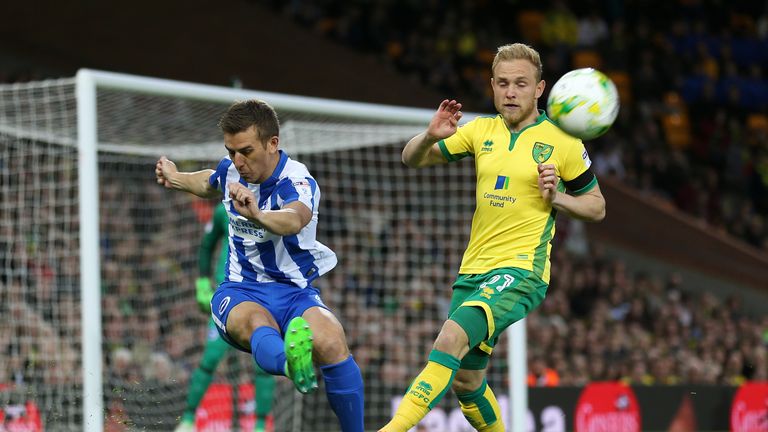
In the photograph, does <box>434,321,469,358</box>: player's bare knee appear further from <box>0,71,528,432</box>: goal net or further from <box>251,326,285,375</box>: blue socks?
<box>0,71,528,432</box>: goal net

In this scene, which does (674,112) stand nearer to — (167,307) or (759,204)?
(759,204)

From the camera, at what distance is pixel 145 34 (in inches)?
717

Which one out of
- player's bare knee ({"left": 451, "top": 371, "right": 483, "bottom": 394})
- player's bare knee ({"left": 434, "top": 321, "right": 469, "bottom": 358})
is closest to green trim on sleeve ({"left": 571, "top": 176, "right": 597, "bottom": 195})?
player's bare knee ({"left": 434, "top": 321, "right": 469, "bottom": 358})

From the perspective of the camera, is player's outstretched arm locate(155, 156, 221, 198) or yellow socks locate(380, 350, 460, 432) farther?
player's outstretched arm locate(155, 156, 221, 198)

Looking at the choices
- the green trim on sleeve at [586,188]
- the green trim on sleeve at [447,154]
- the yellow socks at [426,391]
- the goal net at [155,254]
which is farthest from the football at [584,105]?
the goal net at [155,254]

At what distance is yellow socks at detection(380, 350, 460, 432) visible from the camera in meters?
5.88

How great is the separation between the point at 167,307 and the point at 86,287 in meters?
4.30

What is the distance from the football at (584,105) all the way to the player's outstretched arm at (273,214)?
1.39 m

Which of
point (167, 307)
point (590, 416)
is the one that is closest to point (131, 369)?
point (167, 307)

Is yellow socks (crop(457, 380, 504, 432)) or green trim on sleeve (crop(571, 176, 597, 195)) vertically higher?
green trim on sleeve (crop(571, 176, 597, 195))

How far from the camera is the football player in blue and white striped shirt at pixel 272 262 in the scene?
6055 mm

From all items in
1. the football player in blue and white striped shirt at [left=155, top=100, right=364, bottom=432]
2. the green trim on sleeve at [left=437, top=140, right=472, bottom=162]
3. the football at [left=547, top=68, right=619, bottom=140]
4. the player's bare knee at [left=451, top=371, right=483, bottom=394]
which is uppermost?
the football at [left=547, top=68, right=619, bottom=140]

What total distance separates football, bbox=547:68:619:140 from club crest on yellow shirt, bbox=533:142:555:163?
0.21m

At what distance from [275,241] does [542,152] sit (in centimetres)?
151
